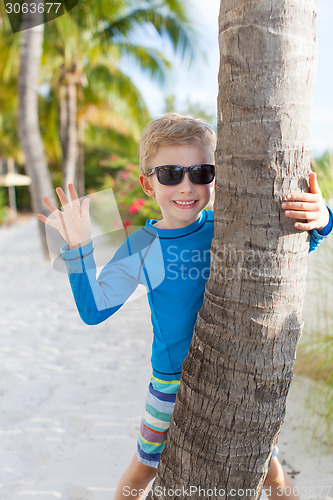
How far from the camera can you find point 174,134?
1.50 meters

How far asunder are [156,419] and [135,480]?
353 millimetres

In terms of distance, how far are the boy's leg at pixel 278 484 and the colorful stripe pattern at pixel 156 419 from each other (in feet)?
1.51

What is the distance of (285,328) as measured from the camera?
1.29 metres

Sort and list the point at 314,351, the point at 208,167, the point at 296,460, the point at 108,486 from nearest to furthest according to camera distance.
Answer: the point at 208,167 < the point at 108,486 < the point at 296,460 < the point at 314,351

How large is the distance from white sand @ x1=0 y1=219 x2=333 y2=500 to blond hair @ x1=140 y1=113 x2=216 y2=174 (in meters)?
1.84

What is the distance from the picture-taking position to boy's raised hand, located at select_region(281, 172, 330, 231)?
1207 millimetres

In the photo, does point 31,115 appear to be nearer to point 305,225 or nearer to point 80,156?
point 305,225

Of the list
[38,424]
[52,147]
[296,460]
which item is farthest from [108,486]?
[52,147]

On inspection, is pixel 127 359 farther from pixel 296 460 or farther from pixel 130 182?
pixel 130 182

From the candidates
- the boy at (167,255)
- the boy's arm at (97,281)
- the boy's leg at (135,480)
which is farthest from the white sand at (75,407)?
the boy's arm at (97,281)

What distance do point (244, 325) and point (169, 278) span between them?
0.38 m

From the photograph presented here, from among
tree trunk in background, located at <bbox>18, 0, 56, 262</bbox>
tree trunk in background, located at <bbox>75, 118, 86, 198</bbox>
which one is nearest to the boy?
tree trunk in background, located at <bbox>18, 0, 56, 262</bbox>

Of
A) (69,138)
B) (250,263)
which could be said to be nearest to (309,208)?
(250,263)

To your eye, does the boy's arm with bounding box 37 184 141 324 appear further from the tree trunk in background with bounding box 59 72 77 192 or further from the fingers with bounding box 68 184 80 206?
the tree trunk in background with bounding box 59 72 77 192
